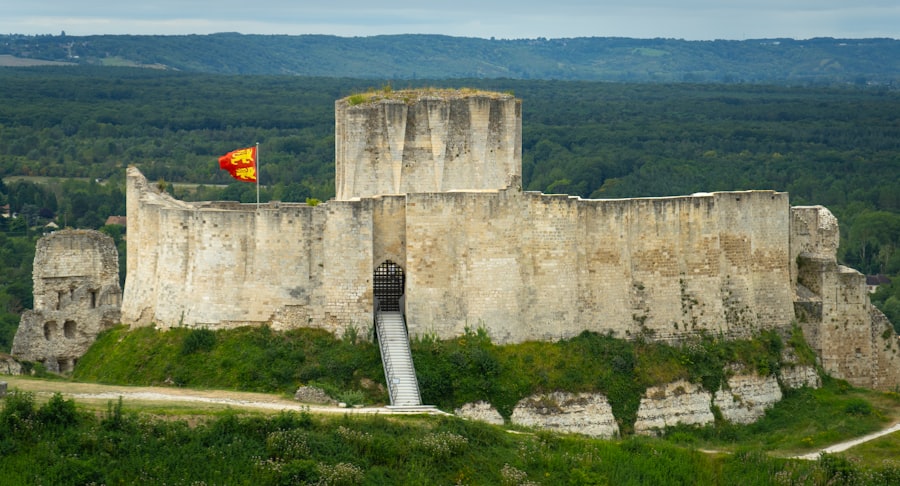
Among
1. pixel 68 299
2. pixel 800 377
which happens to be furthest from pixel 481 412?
pixel 68 299

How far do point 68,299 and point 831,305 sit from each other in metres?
22.6

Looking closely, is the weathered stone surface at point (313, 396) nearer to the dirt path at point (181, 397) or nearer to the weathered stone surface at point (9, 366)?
the dirt path at point (181, 397)

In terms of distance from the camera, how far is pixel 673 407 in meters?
45.3

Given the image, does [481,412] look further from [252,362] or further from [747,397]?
[747,397]

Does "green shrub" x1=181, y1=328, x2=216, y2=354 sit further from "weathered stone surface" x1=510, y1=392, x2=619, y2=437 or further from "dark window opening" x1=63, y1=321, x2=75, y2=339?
"weathered stone surface" x1=510, y1=392, x2=619, y2=437

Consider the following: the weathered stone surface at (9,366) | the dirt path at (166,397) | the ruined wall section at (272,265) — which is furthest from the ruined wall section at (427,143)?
the weathered stone surface at (9,366)

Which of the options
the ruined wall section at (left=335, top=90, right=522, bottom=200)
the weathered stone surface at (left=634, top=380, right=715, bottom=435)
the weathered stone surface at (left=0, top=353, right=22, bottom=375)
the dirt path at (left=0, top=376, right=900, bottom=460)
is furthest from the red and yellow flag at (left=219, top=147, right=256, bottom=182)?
the weathered stone surface at (left=634, top=380, right=715, bottom=435)

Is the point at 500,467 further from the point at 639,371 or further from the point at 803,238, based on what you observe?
the point at 803,238

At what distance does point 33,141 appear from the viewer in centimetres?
14638

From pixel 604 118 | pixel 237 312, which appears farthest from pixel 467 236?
pixel 604 118

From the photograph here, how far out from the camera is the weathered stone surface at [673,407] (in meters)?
44.8

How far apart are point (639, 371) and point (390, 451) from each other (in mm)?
10361

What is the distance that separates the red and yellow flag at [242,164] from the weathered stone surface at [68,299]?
5112mm

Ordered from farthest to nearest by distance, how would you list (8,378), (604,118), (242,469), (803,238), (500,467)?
(604,118) < (803,238) < (8,378) < (500,467) < (242,469)
